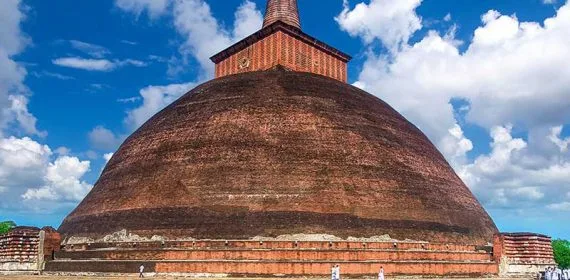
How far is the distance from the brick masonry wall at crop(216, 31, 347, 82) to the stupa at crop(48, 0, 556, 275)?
2201mm

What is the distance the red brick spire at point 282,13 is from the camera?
29.4m

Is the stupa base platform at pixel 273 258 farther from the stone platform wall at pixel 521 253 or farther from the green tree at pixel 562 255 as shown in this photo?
the green tree at pixel 562 255

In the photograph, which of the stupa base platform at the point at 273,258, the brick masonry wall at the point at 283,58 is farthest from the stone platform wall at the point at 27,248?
the brick masonry wall at the point at 283,58

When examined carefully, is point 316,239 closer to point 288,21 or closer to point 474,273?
point 474,273

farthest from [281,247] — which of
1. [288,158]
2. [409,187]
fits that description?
[409,187]

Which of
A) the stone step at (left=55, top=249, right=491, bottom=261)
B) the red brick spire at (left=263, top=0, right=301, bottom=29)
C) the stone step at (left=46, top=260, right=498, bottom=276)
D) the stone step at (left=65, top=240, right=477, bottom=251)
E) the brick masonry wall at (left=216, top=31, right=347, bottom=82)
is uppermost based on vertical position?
the red brick spire at (left=263, top=0, right=301, bottom=29)

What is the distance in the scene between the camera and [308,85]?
24.4 m

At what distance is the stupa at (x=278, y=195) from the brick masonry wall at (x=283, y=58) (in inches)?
86.6

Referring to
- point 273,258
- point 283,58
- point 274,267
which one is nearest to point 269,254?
point 273,258

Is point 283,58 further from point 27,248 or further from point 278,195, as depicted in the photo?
point 27,248

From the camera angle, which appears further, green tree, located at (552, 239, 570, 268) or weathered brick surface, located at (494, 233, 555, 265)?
green tree, located at (552, 239, 570, 268)

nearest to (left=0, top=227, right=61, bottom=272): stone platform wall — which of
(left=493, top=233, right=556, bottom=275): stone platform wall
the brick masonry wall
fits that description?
the brick masonry wall

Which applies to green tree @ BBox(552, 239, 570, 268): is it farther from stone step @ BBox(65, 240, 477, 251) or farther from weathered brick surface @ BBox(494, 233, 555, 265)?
stone step @ BBox(65, 240, 477, 251)

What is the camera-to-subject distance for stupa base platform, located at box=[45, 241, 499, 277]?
1830cm
